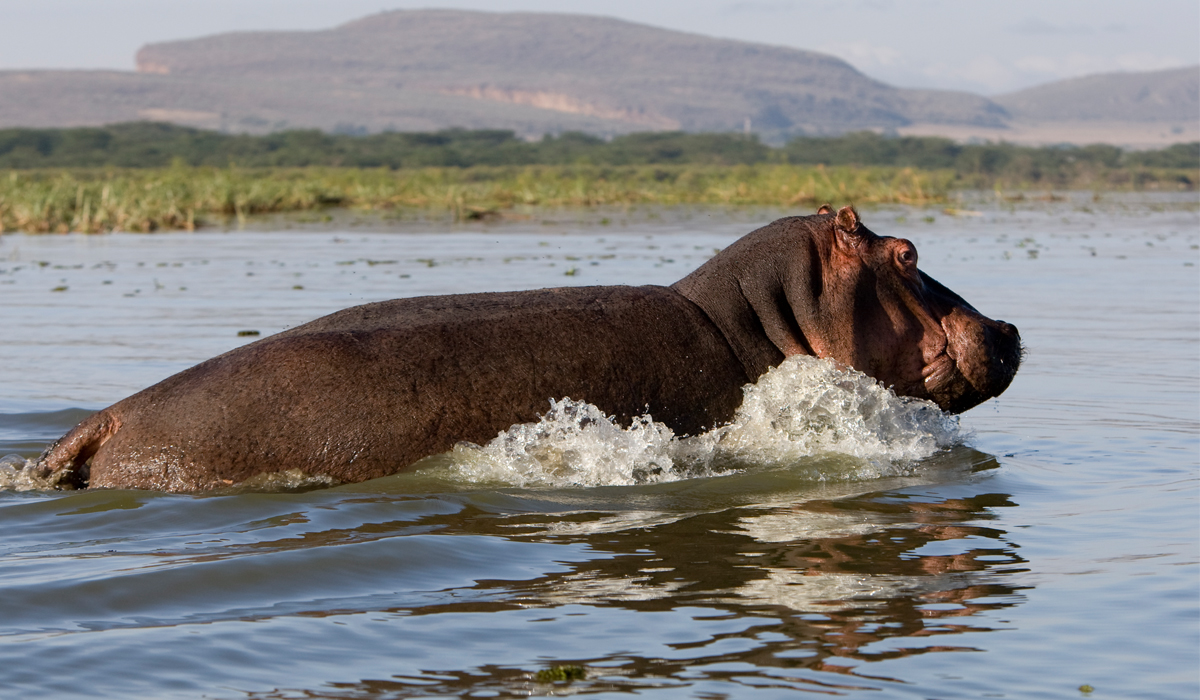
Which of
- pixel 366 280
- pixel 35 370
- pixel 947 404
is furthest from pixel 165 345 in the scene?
pixel 947 404

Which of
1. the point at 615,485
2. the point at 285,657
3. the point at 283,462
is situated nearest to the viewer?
the point at 285,657

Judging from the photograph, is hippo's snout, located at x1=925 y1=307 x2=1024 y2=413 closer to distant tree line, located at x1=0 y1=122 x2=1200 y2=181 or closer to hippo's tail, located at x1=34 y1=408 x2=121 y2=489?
hippo's tail, located at x1=34 y1=408 x2=121 y2=489

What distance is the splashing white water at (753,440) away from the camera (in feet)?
18.8

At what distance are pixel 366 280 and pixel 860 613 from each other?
12.2 meters

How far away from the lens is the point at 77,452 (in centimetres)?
556

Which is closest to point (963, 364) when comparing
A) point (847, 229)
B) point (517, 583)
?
point (847, 229)

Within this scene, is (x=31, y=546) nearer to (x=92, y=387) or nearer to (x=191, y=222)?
(x=92, y=387)

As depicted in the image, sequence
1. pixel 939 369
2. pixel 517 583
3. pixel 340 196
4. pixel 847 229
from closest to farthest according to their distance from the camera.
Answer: pixel 517 583
pixel 847 229
pixel 939 369
pixel 340 196

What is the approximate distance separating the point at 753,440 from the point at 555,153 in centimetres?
7870

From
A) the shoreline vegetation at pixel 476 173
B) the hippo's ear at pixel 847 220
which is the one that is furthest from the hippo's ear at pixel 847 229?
the shoreline vegetation at pixel 476 173

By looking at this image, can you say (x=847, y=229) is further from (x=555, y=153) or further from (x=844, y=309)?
(x=555, y=153)

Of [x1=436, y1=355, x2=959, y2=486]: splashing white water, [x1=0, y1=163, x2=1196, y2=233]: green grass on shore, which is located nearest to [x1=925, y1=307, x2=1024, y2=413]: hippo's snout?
[x1=436, y1=355, x2=959, y2=486]: splashing white water

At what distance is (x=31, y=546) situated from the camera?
491 cm

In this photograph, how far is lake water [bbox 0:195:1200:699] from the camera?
143 inches
